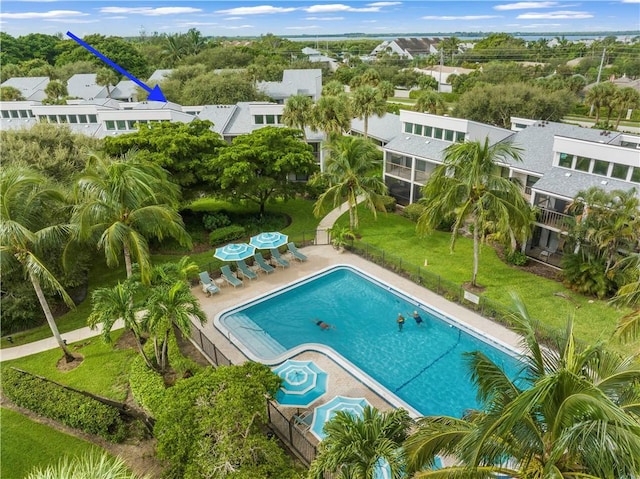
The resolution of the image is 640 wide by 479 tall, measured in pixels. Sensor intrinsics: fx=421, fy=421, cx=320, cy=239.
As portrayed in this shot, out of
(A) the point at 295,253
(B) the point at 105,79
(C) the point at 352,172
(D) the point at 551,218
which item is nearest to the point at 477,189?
(D) the point at 551,218

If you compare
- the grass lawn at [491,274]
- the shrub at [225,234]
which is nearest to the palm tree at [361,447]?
the grass lawn at [491,274]

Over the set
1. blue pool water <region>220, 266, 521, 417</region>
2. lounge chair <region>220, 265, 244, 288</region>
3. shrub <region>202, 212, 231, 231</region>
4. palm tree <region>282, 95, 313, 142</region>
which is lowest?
blue pool water <region>220, 266, 521, 417</region>

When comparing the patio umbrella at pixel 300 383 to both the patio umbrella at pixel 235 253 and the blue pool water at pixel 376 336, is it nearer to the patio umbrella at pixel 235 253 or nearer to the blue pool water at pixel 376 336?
the blue pool water at pixel 376 336

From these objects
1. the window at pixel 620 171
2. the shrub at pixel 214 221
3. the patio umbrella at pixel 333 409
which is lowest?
the patio umbrella at pixel 333 409

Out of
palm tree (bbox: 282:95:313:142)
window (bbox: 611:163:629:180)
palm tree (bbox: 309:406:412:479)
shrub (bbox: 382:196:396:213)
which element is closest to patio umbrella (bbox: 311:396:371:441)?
palm tree (bbox: 309:406:412:479)

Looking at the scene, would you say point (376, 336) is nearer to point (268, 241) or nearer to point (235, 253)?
point (268, 241)

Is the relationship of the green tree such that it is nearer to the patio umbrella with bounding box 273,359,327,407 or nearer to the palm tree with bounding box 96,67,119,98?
the patio umbrella with bounding box 273,359,327,407

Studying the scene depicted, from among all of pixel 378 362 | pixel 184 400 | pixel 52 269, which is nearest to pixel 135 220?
pixel 52 269
